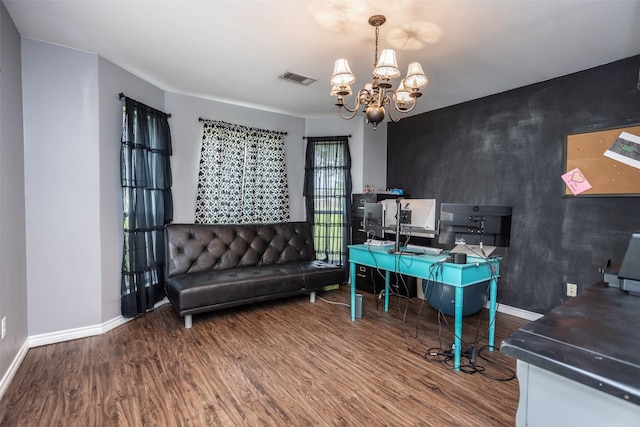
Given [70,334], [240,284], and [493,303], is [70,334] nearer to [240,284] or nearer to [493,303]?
[240,284]

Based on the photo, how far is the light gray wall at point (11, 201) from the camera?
2.06 m

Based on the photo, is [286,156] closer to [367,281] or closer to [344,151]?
[344,151]

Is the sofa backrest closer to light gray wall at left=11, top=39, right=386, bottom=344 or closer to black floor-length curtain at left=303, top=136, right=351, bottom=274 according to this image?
black floor-length curtain at left=303, top=136, right=351, bottom=274

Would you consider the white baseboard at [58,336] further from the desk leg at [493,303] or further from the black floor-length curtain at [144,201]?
the desk leg at [493,303]

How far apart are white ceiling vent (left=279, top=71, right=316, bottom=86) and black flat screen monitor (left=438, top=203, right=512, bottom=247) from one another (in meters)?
1.89

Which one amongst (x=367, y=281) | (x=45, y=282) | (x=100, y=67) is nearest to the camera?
(x=45, y=282)

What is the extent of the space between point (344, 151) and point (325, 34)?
2.30 metres

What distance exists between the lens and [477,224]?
2510mm

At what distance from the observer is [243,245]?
389 cm

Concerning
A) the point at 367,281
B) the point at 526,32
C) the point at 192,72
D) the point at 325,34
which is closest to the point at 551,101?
the point at 526,32

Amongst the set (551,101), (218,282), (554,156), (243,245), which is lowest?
(218,282)

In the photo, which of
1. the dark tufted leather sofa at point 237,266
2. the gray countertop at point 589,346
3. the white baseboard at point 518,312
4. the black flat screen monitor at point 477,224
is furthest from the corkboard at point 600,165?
the dark tufted leather sofa at point 237,266

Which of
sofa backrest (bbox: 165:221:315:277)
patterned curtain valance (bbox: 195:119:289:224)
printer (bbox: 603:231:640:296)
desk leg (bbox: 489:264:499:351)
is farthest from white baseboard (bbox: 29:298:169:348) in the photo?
printer (bbox: 603:231:640:296)

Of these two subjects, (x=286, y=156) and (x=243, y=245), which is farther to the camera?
(x=286, y=156)
